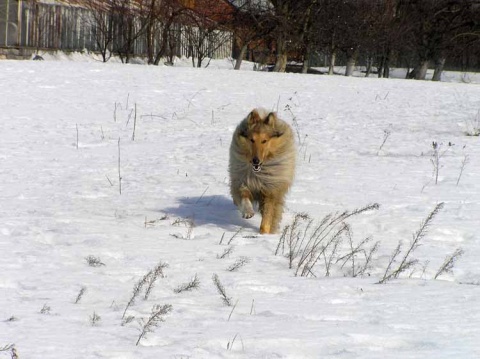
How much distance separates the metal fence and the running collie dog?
65.1 feet

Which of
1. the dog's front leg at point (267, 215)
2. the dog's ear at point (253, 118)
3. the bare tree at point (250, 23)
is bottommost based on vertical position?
the dog's front leg at point (267, 215)

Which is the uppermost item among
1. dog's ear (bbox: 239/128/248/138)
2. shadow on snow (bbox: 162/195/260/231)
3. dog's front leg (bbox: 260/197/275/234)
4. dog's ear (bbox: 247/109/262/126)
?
dog's ear (bbox: 247/109/262/126)

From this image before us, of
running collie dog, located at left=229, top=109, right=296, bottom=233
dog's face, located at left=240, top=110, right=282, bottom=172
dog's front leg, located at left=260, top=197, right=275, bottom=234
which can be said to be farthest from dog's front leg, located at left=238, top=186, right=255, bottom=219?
dog's face, located at left=240, top=110, right=282, bottom=172

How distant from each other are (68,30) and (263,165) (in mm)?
24038

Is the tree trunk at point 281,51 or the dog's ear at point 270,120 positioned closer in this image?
the dog's ear at point 270,120

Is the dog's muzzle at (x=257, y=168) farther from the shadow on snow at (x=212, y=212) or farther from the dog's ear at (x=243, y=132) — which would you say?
the shadow on snow at (x=212, y=212)

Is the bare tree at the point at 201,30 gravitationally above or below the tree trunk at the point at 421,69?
above

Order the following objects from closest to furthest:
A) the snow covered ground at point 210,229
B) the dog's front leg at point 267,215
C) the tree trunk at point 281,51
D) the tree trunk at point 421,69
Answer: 1. the snow covered ground at point 210,229
2. the dog's front leg at point 267,215
3. the tree trunk at point 281,51
4. the tree trunk at point 421,69

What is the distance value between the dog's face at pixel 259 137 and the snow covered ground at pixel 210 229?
687mm

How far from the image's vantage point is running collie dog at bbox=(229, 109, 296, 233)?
7.52 meters

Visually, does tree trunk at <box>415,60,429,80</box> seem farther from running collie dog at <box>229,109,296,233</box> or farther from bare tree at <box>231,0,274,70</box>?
running collie dog at <box>229,109,296,233</box>

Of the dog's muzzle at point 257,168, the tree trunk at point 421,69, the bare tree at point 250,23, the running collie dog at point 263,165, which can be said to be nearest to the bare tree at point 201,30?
the bare tree at point 250,23

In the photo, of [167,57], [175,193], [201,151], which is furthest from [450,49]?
[175,193]

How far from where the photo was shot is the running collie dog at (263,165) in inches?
296
